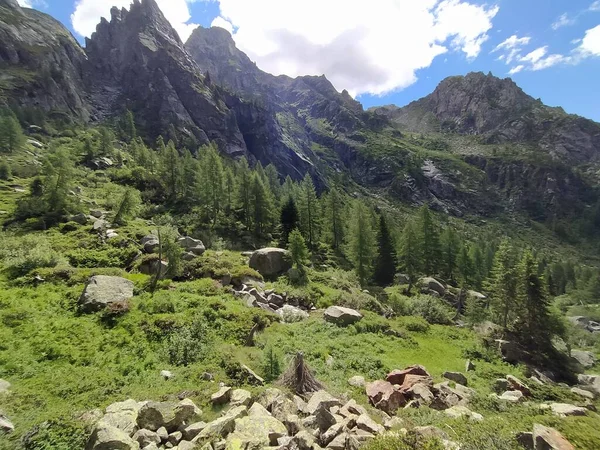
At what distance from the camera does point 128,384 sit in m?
13.9

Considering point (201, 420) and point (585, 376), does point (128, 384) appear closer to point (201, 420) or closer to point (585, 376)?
point (201, 420)

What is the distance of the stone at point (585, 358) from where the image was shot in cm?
4075

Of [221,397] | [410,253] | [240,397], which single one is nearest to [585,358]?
[410,253]

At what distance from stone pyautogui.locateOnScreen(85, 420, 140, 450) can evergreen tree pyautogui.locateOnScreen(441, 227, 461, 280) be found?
7023 centimetres

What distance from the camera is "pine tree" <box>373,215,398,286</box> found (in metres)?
62.9

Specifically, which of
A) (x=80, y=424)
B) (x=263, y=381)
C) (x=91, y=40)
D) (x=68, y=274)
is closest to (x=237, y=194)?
(x=68, y=274)

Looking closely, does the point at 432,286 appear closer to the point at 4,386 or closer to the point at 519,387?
the point at 519,387

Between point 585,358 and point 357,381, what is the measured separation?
43.8m

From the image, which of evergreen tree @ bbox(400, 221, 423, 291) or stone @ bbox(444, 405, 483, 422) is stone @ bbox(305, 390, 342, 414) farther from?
evergreen tree @ bbox(400, 221, 423, 291)

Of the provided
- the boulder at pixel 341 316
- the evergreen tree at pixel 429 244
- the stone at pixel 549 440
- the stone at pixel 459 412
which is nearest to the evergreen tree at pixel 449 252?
the evergreen tree at pixel 429 244

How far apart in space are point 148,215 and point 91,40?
18152 cm

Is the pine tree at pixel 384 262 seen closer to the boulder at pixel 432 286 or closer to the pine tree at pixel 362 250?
the boulder at pixel 432 286

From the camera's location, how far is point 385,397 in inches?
593

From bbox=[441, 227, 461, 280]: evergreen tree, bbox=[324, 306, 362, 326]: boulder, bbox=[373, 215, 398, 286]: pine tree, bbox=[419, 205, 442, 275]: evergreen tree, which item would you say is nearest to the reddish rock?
bbox=[324, 306, 362, 326]: boulder
